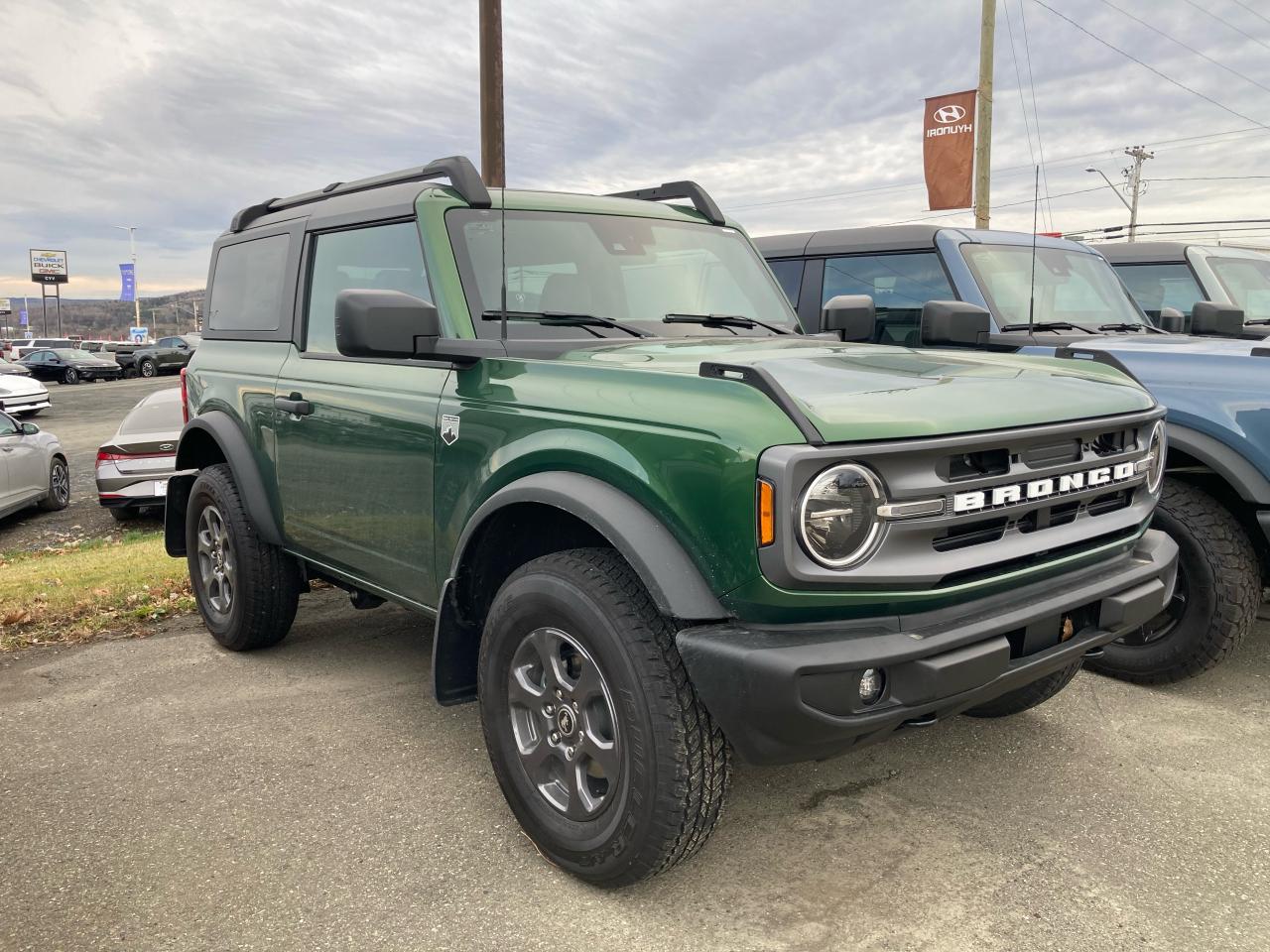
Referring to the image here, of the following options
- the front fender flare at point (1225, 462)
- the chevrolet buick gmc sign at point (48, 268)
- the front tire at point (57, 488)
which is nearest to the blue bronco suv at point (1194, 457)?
the front fender flare at point (1225, 462)

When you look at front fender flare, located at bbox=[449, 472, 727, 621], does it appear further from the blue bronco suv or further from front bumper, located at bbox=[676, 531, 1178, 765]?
the blue bronco suv

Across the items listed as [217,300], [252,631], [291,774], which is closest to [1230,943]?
[291,774]

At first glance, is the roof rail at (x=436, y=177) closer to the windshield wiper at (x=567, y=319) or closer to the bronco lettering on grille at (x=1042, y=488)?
the windshield wiper at (x=567, y=319)

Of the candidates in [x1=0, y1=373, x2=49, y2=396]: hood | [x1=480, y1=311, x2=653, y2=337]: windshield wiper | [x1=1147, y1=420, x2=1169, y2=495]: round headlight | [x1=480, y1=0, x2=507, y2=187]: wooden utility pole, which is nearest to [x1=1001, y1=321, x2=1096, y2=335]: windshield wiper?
[x1=1147, y1=420, x2=1169, y2=495]: round headlight

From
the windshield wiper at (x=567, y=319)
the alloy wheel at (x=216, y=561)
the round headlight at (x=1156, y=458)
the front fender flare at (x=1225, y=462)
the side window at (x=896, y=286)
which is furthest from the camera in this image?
the side window at (x=896, y=286)

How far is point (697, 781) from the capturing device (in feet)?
8.46

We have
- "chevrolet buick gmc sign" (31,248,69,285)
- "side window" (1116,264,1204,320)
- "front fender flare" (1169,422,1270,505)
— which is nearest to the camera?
"front fender flare" (1169,422,1270,505)

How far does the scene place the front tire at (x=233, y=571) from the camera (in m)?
4.75

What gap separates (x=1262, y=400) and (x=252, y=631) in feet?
14.9

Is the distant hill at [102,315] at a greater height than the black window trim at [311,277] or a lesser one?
greater

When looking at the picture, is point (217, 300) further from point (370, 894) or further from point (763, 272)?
point (370, 894)

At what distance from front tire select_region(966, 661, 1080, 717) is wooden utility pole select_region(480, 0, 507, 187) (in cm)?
659

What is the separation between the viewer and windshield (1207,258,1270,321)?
9086mm

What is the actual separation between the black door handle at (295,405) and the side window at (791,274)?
154 inches
